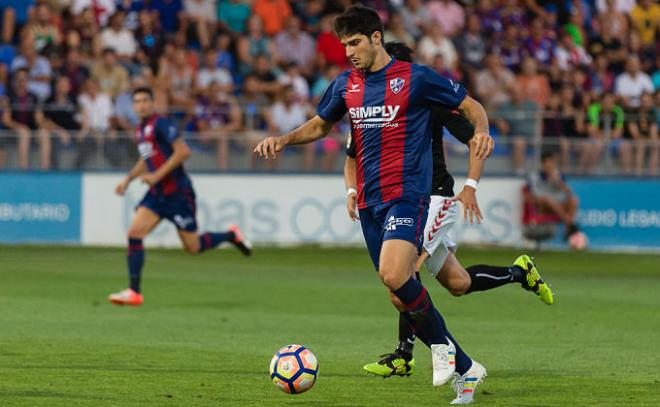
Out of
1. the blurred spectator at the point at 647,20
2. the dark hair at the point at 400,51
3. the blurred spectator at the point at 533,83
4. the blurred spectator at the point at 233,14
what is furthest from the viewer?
the blurred spectator at the point at 647,20

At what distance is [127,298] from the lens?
13.9 metres

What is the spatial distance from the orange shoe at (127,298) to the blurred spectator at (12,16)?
10.9 m

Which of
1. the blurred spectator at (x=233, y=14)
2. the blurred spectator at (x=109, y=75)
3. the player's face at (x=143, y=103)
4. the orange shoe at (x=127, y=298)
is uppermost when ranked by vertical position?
the blurred spectator at (x=233, y=14)

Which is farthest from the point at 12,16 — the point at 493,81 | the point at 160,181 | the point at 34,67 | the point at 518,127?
the point at 160,181

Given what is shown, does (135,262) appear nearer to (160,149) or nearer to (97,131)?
(160,149)

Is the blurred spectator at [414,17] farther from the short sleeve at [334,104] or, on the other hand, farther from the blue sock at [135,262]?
the short sleeve at [334,104]

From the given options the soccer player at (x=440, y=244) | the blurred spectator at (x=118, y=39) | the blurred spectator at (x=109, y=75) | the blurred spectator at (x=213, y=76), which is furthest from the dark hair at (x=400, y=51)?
the blurred spectator at (x=118, y=39)

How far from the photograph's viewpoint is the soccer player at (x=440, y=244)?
895cm

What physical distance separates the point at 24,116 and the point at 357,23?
48.9ft

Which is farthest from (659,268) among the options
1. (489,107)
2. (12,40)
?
(12,40)

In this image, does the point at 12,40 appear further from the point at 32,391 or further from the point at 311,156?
the point at 32,391

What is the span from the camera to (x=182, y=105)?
2312 cm

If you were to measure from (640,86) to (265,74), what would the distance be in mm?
7468

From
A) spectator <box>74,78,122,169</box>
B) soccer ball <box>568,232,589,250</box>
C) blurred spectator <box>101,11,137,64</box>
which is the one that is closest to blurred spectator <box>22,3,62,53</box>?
blurred spectator <box>101,11,137,64</box>
